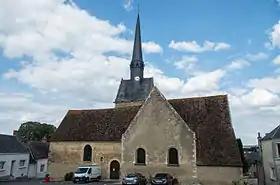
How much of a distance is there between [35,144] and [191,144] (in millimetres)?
27848

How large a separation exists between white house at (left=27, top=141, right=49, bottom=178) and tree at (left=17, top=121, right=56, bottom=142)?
18073mm

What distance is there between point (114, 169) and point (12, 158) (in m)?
15.1

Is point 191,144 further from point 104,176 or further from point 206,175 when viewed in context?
point 104,176

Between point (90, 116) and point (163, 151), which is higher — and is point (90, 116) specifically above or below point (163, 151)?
above

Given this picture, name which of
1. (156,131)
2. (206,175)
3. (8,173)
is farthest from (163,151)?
(8,173)

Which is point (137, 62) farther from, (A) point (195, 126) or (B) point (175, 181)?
(B) point (175, 181)

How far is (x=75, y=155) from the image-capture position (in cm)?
3142

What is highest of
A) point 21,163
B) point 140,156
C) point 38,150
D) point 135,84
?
point 135,84

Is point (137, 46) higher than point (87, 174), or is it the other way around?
point (137, 46)

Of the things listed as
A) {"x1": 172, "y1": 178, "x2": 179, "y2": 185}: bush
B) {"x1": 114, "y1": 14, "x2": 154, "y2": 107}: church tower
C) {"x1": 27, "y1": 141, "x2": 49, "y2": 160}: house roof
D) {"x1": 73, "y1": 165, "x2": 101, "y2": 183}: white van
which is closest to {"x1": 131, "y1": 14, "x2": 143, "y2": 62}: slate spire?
{"x1": 114, "y1": 14, "x2": 154, "y2": 107}: church tower

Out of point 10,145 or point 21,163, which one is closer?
point 10,145

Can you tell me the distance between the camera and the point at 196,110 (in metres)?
29.1

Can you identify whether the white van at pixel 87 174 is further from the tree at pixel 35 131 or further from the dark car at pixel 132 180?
the tree at pixel 35 131

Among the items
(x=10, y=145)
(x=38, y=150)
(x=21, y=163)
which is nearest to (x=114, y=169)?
(x=21, y=163)
